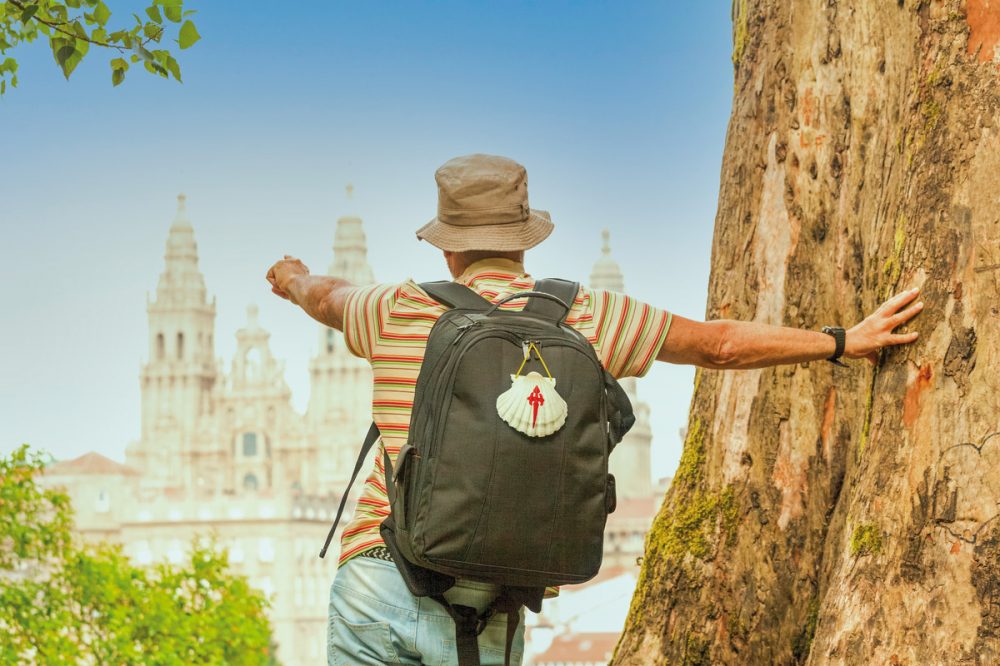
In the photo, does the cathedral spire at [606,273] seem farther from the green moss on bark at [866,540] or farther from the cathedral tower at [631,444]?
the green moss on bark at [866,540]

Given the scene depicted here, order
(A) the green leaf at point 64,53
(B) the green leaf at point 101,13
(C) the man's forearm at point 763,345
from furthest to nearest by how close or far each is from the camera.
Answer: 1. (B) the green leaf at point 101,13
2. (A) the green leaf at point 64,53
3. (C) the man's forearm at point 763,345

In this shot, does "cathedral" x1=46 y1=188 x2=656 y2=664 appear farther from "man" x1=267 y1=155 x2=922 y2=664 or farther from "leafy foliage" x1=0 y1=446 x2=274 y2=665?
"man" x1=267 y1=155 x2=922 y2=664

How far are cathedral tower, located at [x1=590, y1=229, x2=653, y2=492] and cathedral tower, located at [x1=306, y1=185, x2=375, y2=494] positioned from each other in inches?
486

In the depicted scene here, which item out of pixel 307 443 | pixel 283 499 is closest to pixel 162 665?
pixel 283 499

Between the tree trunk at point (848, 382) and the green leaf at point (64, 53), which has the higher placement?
the green leaf at point (64, 53)

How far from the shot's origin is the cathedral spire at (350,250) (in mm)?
85000

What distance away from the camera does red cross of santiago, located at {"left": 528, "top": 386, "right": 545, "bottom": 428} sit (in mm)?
2467

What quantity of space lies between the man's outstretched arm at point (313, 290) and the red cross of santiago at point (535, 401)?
480mm

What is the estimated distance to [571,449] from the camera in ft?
8.20

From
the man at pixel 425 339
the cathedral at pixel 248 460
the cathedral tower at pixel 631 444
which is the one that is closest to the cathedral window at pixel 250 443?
the cathedral at pixel 248 460

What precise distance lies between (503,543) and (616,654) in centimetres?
176

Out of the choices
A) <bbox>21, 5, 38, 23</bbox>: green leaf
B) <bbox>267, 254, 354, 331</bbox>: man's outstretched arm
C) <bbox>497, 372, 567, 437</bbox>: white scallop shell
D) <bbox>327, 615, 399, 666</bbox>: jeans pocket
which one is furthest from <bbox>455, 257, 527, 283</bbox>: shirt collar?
<bbox>21, 5, 38, 23</bbox>: green leaf

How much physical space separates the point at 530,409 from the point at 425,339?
0.29m

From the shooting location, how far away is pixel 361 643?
8.70 feet
